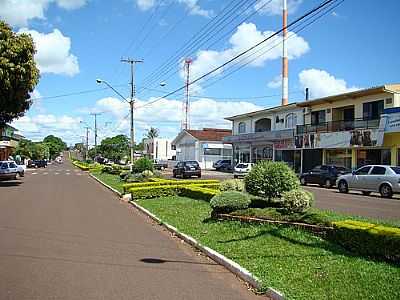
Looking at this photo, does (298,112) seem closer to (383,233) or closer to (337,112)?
(337,112)

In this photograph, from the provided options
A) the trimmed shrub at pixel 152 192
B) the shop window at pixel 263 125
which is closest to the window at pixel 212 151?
the shop window at pixel 263 125

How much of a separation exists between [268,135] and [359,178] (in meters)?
27.1

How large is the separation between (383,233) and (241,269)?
2318 millimetres

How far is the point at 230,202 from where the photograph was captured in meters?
12.5

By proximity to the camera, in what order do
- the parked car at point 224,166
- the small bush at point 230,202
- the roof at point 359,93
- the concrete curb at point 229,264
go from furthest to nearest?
the parked car at point 224,166 < the roof at point 359,93 < the small bush at point 230,202 < the concrete curb at point 229,264

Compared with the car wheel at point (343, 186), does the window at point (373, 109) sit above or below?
above

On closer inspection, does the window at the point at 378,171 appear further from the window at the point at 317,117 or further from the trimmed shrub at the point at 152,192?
the window at the point at 317,117

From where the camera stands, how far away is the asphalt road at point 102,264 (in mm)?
6816

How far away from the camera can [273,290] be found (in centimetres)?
658

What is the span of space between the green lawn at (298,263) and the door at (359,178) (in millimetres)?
15307

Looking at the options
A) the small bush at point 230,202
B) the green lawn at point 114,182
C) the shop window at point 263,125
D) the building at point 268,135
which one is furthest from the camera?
the shop window at point 263,125

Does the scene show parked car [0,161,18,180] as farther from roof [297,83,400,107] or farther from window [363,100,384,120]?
window [363,100,384,120]

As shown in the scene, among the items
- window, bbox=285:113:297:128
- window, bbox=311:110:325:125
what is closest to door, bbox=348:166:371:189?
window, bbox=311:110:325:125

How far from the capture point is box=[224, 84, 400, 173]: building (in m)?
34.9
